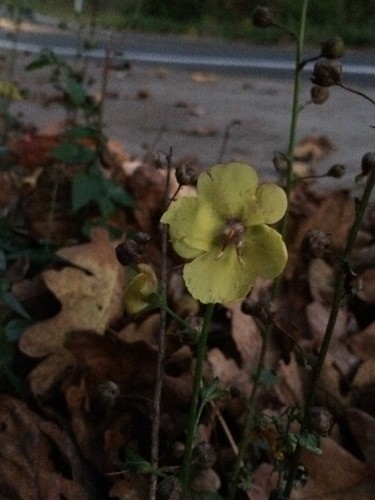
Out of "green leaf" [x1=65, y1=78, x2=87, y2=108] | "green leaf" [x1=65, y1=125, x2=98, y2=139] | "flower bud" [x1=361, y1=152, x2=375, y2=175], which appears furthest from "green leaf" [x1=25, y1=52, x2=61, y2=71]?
"flower bud" [x1=361, y1=152, x2=375, y2=175]

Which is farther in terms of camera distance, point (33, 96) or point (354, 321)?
point (33, 96)

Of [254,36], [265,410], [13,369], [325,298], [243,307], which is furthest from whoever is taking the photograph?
[254,36]

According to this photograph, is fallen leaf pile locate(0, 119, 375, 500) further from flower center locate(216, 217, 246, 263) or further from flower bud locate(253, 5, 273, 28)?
flower bud locate(253, 5, 273, 28)

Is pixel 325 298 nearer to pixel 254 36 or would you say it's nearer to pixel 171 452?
pixel 171 452

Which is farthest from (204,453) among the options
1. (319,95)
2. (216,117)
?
(216,117)

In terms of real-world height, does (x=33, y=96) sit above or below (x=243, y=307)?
below

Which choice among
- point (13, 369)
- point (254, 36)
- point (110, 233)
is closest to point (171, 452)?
point (13, 369)
